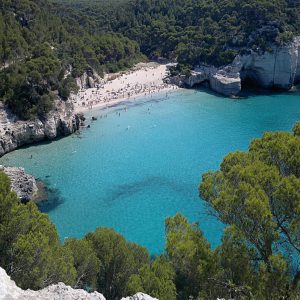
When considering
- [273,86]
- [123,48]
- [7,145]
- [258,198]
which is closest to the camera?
[258,198]

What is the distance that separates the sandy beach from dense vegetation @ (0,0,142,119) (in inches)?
102

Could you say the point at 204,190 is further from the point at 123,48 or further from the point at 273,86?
the point at 123,48

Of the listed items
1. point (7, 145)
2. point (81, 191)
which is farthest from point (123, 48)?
point (81, 191)

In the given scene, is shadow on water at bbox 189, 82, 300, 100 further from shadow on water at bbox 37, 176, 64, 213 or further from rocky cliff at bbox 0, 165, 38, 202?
rocky cliff at bbox 0, 165, 38, 202

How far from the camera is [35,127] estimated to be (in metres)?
38.4

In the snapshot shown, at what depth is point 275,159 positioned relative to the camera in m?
12.0

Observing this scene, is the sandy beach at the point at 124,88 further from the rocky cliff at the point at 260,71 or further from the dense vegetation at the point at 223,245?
the dense vegetation at the point at 223,245

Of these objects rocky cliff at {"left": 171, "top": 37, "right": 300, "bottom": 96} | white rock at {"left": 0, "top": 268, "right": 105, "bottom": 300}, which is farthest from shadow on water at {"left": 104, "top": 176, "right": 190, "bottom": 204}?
rocky cliff at {"left": 171, "top": 37, "right": 300, "bottom": 96}

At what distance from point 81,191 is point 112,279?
15.3 metres

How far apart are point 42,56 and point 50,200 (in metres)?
18.2

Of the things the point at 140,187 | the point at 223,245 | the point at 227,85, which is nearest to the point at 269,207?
the point at 223,245

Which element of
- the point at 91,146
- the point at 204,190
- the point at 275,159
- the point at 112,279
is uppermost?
the point at 275,159

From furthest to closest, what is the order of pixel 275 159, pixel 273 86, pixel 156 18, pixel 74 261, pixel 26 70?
pixel 156 18 → pixel 273 86 → pixel 26 70 → pixel 74 261 → pixel 275 159

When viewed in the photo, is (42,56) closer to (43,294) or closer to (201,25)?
(201,25)
